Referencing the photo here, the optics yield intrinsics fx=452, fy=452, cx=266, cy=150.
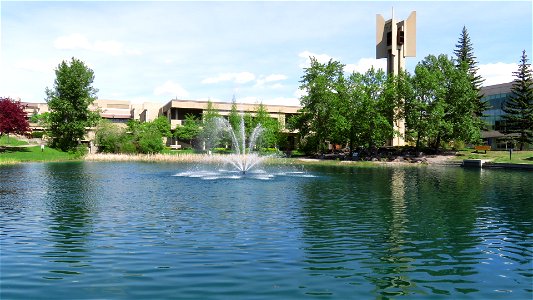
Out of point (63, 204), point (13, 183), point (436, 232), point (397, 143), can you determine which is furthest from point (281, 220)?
point (397, 143)

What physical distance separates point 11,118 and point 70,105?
9.71 m

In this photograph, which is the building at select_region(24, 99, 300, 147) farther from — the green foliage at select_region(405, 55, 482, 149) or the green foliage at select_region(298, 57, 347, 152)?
the green foliage at select_region(405, 55, 482, 149)

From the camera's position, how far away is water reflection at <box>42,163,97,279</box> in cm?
991

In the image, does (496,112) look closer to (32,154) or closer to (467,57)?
(467,57)

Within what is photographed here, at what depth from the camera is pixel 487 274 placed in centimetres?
945

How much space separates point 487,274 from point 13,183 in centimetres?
2759

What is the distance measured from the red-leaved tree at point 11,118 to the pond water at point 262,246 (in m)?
46.1

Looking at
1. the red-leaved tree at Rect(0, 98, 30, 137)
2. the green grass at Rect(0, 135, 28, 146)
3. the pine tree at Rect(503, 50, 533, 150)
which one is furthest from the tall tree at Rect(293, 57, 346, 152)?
the green grass at Rect(0, 135, 28, 146)

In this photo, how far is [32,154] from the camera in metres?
63.1

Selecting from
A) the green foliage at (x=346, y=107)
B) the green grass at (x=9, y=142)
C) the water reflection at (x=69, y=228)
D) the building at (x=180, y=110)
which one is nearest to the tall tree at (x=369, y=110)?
the green foliage at (x=346, y=107)

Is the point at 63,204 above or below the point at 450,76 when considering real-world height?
below

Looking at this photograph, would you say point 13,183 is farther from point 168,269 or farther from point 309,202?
point 168,269

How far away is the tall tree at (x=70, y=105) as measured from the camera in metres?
70.8

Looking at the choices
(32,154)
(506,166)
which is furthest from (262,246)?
(32,154)
